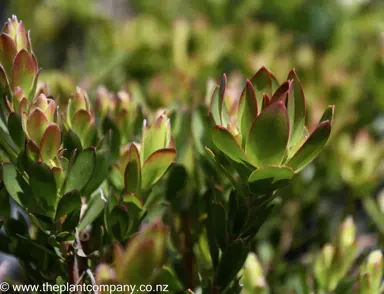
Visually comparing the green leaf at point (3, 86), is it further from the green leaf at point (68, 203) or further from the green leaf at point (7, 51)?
the green leaf at point (68, 203)

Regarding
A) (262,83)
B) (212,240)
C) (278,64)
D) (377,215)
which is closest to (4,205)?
(212,240)

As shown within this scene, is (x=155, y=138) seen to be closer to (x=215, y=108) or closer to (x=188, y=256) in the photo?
(x=215, y=108)

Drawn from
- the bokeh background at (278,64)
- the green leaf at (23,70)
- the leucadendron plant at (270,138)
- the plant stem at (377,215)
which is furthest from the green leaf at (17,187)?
the plant stem at (377,215)

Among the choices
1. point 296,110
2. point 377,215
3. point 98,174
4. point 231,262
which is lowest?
point 377,215

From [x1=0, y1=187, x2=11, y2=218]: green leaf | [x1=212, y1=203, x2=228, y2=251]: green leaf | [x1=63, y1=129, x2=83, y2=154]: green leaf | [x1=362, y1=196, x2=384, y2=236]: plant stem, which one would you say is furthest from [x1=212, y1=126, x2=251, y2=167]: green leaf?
[x1=362, y1=196, x2=384, y2=236]: plant stem

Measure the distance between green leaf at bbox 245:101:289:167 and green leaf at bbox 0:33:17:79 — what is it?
336 mm

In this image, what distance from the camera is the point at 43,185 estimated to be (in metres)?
0.63

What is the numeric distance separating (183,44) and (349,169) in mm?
717

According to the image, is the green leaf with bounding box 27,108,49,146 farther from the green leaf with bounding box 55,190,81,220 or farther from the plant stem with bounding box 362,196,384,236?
the plant stem with bounding box 362,196,384,236

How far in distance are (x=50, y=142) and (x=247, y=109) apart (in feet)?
0.83

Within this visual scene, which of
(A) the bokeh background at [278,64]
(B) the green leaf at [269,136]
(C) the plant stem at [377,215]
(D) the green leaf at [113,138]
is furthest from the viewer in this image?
(A) the bokeh background at [278,64]

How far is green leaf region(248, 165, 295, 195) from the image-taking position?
0.61 m

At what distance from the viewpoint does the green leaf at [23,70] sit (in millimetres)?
669

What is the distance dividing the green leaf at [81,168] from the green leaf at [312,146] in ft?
0.84
